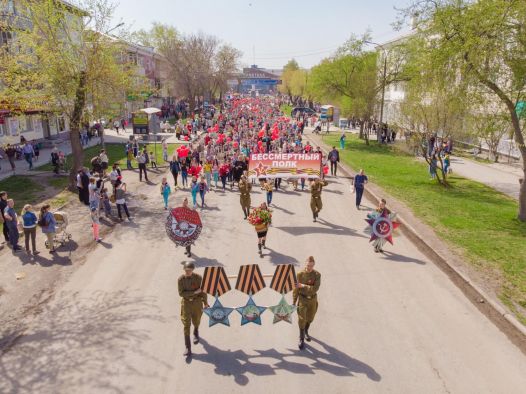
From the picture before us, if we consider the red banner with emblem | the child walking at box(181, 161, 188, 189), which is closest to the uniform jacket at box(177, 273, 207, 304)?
the red banner with emblem

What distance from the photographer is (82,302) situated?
32.0 feet

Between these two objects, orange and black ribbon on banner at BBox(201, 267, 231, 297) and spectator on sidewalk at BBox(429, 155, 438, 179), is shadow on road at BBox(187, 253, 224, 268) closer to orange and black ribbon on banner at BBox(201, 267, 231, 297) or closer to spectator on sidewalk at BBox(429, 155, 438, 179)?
orange and black ribbon on banner at BBox(201, 267, 231, 297)

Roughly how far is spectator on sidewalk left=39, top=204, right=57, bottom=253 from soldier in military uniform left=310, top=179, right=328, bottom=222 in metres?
8.84

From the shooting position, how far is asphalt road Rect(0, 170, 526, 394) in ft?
23.2

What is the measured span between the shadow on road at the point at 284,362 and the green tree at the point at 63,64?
15.5 m

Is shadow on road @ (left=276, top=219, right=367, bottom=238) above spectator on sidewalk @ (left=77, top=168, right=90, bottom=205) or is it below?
below

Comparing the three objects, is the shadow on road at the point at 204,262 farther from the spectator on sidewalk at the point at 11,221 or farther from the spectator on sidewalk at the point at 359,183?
the spectator on sidewalk at the point at 359,183

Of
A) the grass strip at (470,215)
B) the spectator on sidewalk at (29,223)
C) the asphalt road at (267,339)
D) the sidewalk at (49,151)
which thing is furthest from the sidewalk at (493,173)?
the sidewalk at (49,151)

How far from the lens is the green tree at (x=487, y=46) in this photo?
14.5 meters

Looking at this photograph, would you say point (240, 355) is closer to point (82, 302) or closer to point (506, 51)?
point (82, 302)

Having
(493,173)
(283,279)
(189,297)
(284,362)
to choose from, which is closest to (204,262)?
(283,279)

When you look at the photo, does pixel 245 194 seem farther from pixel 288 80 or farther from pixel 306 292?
pixel 288 80

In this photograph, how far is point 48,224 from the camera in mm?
12414

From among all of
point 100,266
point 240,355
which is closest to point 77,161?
point 100,266
